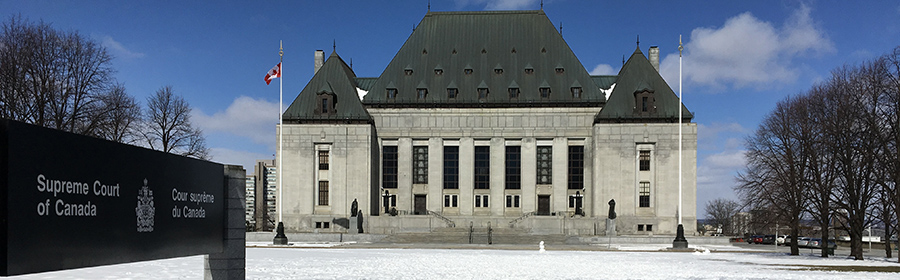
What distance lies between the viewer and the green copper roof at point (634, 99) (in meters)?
62.5

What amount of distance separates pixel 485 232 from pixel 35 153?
169 feet

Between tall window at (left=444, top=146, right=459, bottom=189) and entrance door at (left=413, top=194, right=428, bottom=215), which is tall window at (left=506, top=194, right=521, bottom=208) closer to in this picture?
tall window at (left=444, top=146, right=459, bottom=189)

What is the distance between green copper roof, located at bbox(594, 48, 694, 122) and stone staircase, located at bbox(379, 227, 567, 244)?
1310 cm

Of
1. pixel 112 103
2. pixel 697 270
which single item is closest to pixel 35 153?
pixel 697 270

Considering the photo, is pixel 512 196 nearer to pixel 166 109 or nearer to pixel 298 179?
pixel 298 179

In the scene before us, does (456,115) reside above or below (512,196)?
above

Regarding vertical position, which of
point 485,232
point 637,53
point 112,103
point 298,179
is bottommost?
point 485,232

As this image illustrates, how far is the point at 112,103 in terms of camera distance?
4041 centimetres

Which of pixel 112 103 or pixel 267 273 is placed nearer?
pixel 267 273

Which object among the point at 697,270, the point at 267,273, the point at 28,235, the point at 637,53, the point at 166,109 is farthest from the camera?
the point at 637,53

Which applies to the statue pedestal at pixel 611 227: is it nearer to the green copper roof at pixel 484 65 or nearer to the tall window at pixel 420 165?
the green copper roof at pixel 484 65

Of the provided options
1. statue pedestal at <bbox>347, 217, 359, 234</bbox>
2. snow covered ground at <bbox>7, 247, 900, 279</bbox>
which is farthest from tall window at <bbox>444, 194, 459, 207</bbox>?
snow covered ground at <bbox>7, 247, 900, 279</bbox>

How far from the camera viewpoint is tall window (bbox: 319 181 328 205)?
64.3m

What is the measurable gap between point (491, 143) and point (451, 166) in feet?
14.1
